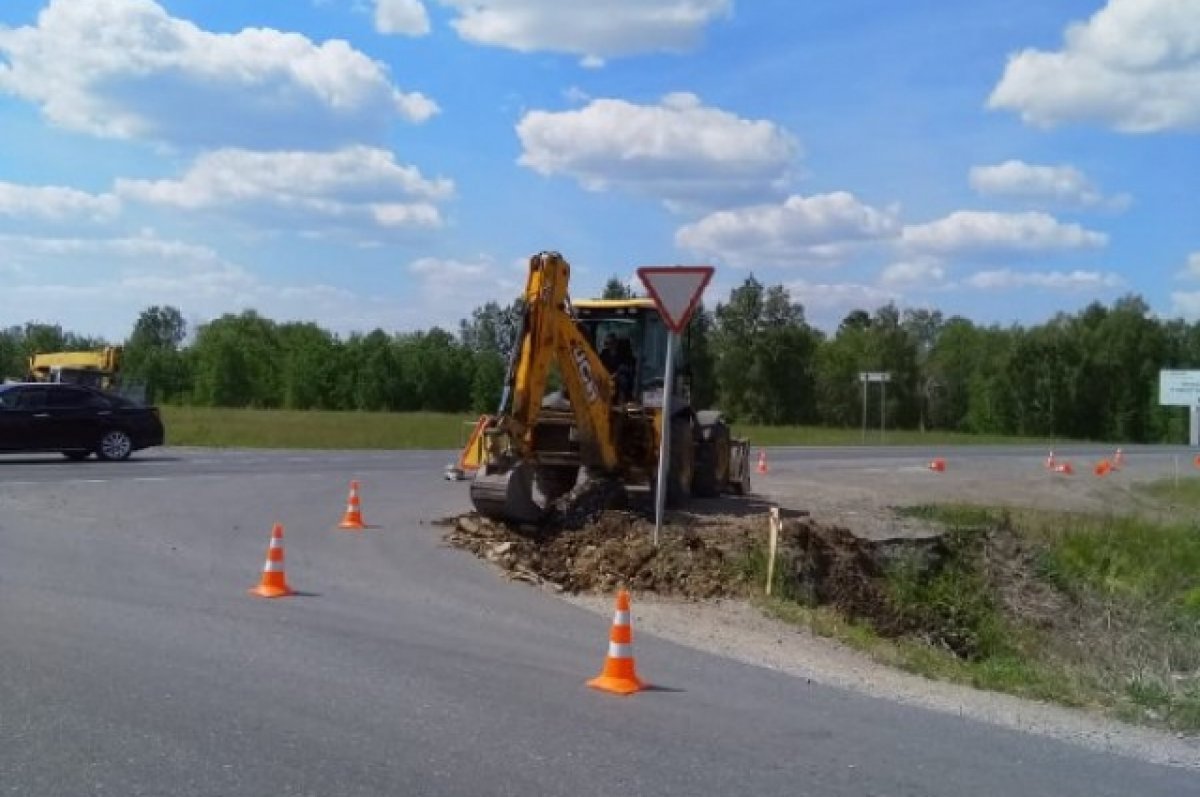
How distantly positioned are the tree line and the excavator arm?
68.6 m

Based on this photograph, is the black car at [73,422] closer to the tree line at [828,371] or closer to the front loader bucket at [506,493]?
the front loader bucket at [506,493]

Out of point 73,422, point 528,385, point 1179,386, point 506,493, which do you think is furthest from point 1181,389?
point 506,493

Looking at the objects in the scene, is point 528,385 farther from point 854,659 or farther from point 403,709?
point 403,709

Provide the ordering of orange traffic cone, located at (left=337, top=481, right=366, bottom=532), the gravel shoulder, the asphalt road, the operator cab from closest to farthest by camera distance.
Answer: the asphalt road < the gravel shoulder < orange traffic cone, located at (left=337, top=481, right=366, bottom=532) < the operator cab

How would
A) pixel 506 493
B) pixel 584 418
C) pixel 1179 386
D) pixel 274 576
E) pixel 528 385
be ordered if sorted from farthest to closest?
pixel 1179 386, pixel 584 418, pixel 528 385, pixel 506 493, pixel 274 576

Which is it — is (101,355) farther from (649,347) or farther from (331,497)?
(649,347)

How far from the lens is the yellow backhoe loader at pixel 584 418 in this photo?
14914mm

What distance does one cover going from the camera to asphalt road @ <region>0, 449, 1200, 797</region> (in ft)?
19.9

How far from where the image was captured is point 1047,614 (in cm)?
1511

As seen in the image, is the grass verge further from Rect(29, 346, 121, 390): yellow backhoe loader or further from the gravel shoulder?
Rect(29, 346, 121, 390): yellow backhoe loader

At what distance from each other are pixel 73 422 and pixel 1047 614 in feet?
61.8

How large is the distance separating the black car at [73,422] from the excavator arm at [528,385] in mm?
13516

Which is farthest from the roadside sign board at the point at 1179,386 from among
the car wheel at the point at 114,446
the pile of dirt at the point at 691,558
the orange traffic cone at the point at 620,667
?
the orange traffic cone at the point at 620,667

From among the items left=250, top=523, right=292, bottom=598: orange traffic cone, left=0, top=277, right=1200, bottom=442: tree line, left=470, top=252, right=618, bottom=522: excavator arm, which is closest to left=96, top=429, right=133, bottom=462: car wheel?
left=470, top=252, right=618, bottom=522: excavator arm
